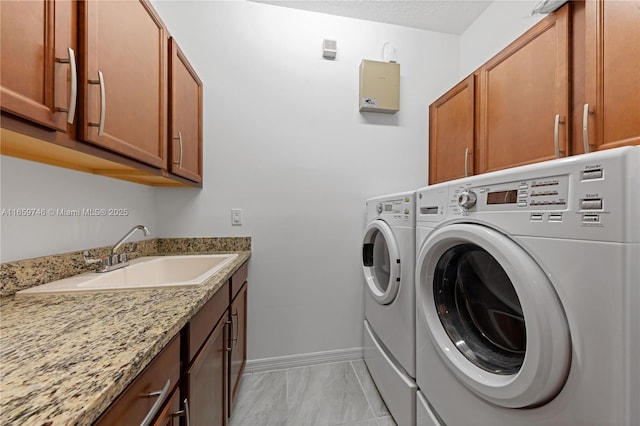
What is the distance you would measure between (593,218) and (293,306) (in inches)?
66.2

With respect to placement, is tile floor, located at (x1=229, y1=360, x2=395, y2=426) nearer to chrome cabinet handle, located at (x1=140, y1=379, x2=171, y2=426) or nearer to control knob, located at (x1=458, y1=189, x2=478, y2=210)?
chrome cabinet handle, located at (x1=140, y1=379, x2=171, y2=426)

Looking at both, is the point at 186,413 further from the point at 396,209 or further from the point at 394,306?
the point at 396,209

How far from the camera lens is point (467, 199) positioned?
0.82 meters

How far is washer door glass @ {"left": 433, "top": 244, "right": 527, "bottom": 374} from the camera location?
0.79 meters

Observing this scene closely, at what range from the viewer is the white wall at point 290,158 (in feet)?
5.77

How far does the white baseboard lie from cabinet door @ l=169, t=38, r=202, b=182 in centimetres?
135

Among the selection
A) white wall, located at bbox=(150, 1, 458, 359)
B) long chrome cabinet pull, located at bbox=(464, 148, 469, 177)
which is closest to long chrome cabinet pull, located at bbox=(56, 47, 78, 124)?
white wall, located at bbox=(150, 1, 458, 359)

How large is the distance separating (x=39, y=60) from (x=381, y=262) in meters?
1.62

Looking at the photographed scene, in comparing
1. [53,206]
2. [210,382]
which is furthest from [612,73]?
[53,206]

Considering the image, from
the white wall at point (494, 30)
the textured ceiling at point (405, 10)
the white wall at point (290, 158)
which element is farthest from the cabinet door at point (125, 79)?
the white wall at point (494, 30)

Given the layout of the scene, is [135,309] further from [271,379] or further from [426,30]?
[426,30]

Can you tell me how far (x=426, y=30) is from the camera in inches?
82.1

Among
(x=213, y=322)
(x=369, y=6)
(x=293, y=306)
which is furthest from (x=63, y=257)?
(x=369, y=6)

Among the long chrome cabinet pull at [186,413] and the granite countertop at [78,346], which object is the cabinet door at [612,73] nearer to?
the granite countertop at [78,346]
